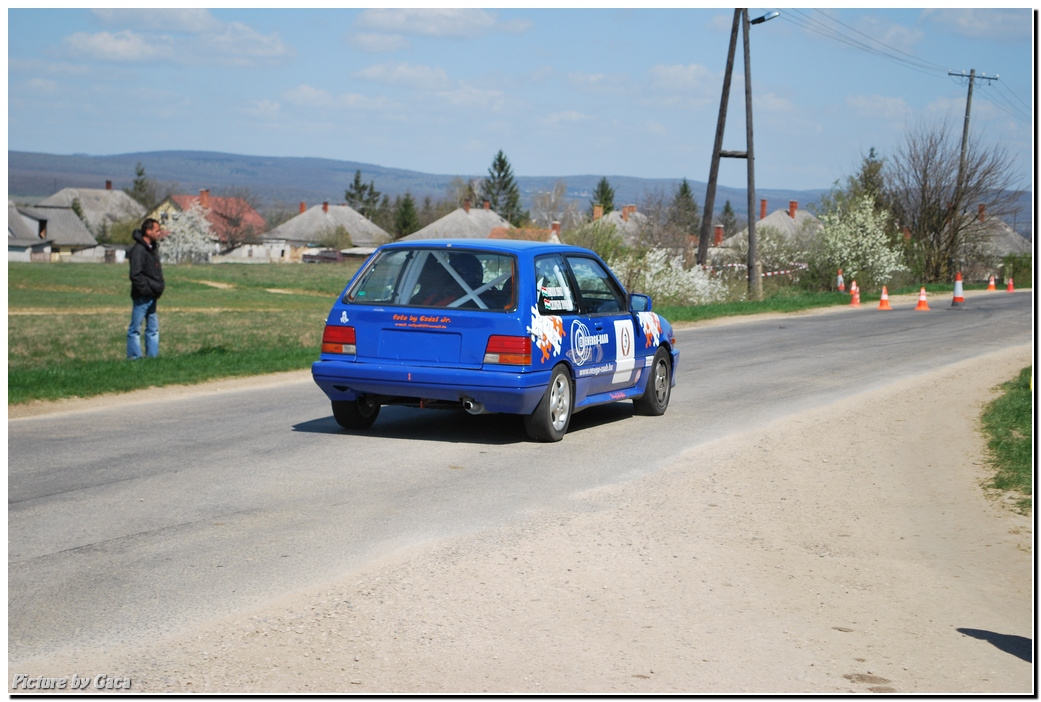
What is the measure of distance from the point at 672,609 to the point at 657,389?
658 cm

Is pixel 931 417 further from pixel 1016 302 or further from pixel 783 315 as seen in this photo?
pixel 1016 302

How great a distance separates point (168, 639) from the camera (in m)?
5.05

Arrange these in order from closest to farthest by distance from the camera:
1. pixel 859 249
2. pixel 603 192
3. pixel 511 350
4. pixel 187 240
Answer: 1. pixel 511 350
2. pixel 859 249
3. pixel 187 240
4. pixel 603 192

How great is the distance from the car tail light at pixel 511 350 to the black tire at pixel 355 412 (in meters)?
1.40

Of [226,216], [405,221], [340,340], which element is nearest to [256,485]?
[340,340]

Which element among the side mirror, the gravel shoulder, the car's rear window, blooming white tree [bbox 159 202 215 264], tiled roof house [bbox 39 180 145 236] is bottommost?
the gravel shoulder

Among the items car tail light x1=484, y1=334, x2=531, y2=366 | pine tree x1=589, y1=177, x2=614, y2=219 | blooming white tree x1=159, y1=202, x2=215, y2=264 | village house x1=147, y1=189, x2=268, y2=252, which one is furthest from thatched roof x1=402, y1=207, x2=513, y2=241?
car tail light x1=484, y1=334, x2=531, y2=366

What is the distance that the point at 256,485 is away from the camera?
27.2ft

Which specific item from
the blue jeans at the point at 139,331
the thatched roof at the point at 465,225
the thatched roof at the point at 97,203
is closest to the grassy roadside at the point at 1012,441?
the blue jeans at the point at 139,331

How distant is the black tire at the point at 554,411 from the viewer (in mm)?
10070

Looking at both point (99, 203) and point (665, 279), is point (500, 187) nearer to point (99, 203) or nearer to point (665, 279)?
point (99, 203)

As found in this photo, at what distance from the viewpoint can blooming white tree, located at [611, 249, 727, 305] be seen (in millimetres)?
31875

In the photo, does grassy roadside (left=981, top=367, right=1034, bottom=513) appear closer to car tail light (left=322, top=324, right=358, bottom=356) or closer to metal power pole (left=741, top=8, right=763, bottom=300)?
car tail light (left=322, top=324, right=358, bottom=356)

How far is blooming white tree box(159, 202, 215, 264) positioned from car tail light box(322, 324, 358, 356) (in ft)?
372
